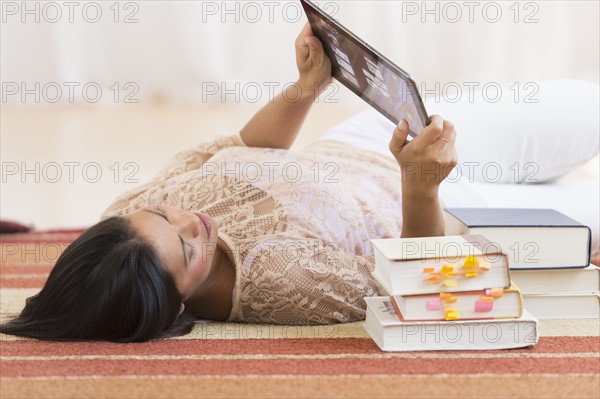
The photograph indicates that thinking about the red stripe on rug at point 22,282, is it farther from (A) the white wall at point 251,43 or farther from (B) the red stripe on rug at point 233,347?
(A) the white wall at point 251,43

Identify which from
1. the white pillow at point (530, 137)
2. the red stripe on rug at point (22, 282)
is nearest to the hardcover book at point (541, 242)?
the white pillow at point (530, 137)

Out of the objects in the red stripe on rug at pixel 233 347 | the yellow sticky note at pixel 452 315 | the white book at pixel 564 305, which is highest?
the yellow sticky note at pixel 452 315

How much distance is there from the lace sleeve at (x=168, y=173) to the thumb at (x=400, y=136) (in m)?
0.46

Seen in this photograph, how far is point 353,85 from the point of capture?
139 cm

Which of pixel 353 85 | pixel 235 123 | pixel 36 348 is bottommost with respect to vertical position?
pixel 235 123

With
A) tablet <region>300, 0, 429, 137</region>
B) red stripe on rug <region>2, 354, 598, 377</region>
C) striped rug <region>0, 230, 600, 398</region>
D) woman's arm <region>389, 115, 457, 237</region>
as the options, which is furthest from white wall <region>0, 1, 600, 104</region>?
red stripe on rug <region>2, 354, 598, 377</region>

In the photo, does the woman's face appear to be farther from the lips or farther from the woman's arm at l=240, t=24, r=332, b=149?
the woman's arm at l=240, t=24, r=332, b=149

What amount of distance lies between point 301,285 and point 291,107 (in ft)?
1.55

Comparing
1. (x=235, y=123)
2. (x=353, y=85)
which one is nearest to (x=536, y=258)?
(x=353, y=85)

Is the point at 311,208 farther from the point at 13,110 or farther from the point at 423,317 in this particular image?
the point at 13,110

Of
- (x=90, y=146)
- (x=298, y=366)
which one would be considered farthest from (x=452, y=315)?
(x=90, y=146)

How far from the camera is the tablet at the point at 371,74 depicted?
115 centimetres

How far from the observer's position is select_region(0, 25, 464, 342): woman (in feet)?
3.83

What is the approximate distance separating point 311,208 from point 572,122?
0.68 meters
